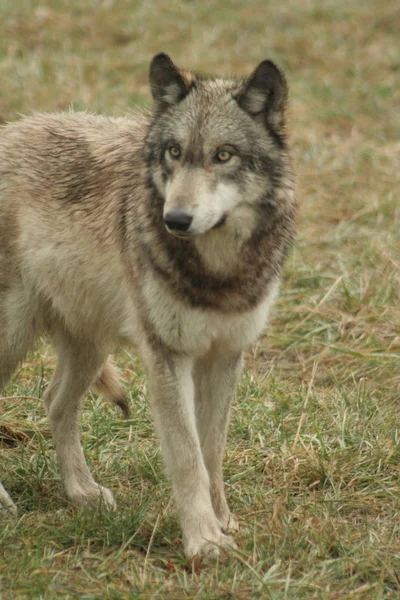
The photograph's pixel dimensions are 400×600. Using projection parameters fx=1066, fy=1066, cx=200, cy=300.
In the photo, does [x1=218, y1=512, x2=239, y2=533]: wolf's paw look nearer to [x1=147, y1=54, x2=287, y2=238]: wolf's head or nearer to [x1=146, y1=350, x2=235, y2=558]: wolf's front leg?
[x1=146, y1=350, x2=235, y2=558]: wolf's front leg

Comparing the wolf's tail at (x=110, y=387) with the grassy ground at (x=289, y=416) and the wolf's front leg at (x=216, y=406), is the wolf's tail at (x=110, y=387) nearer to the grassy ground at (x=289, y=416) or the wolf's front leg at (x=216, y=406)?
the grassy ground at (x=289, y=416)

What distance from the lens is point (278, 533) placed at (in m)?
4.81

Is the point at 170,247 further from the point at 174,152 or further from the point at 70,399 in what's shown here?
the point at 70,399

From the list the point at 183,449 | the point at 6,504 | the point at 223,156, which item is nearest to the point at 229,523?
the point at 183,449

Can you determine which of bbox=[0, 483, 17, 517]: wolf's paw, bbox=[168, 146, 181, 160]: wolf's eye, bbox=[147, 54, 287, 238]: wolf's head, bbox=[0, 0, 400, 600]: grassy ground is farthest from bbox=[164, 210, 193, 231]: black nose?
bbox=[0, 483, 17, 517]: wolf's paw

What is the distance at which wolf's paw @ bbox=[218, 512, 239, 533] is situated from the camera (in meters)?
4.96

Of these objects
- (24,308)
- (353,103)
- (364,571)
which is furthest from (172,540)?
Answer: (353,103)

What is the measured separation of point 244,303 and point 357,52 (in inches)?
354

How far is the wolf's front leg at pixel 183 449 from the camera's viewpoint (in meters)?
4.75

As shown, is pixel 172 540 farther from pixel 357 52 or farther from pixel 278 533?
pixel 357 52

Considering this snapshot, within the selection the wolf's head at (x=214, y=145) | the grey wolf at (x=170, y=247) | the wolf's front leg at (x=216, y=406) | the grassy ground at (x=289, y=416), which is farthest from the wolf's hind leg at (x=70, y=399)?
the wolf's head at (x=214, y=145)

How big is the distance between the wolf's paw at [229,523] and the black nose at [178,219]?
1491 mm

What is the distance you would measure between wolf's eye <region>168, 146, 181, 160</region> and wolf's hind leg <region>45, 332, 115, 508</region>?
142cm

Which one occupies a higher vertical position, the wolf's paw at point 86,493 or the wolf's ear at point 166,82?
the wolf's ear at point 166,82
